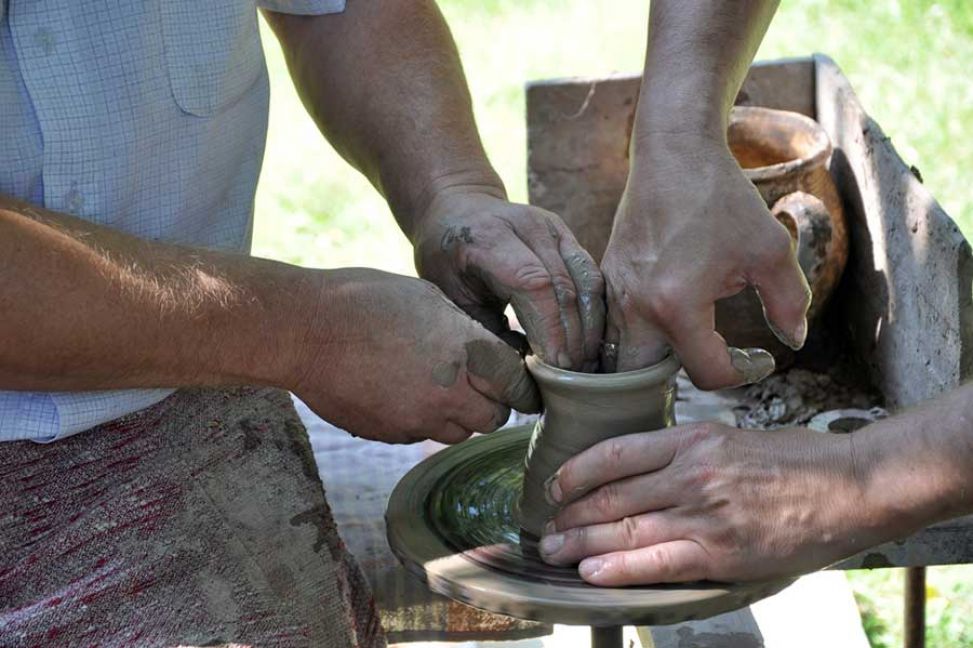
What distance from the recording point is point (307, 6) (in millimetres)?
2355

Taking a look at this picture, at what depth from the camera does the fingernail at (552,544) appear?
178 centimetres

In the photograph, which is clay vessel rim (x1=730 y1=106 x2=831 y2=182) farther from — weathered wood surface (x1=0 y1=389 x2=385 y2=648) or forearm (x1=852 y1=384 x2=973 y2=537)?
weathered wood surface (x1=0 y1=389 x2=385 y2=648)

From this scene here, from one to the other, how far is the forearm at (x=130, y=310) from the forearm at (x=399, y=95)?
519mm

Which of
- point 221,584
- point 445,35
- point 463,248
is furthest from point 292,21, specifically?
point 221,584

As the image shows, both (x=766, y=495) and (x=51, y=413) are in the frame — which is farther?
(x=51, y=413)

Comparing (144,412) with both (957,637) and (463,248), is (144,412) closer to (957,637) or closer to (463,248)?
(463,248)

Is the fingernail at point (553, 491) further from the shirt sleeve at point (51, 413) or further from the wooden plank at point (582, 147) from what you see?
the wooden plank at point (582, 147)

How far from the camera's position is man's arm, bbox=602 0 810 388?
1896 millimetres

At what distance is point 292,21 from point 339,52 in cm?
12

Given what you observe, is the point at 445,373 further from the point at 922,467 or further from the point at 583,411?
the point at 922,467

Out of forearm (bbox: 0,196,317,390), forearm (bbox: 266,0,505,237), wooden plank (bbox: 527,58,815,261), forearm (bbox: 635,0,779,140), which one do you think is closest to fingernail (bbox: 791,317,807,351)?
forearm (bbox: 635,0,779,140)

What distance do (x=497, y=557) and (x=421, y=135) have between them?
858 millimetres

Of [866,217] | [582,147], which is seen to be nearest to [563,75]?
[582,147]

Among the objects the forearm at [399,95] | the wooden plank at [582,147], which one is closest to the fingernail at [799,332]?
the forearm at [399,95]
